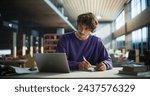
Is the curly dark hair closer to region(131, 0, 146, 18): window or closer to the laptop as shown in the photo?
the laptop

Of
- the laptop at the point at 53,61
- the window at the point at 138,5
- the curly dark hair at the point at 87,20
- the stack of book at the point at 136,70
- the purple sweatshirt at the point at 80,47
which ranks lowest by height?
the stack of book at the point at 136,70

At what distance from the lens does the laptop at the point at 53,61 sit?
1421 mm

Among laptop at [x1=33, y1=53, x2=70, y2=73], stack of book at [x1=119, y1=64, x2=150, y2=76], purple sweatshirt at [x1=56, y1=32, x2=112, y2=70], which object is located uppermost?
purple sweatshirt at [x1=56, y1=32, x2=112, y2=70]

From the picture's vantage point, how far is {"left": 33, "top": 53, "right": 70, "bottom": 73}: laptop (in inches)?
55.9

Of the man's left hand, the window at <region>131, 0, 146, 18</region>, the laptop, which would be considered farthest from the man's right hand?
the window at <region>131, 0, 146, 18</region>

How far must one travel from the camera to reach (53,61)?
57.2 inches

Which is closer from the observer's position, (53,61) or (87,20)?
(53,61)

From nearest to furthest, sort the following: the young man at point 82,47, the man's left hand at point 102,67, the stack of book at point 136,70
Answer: the stack of book at point 136,70 < the man's left hand at point 102,67 < the young man at point 82,47

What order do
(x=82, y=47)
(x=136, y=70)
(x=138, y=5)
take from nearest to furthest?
(x=136, y=70) → (x=82, y=47) → (x=138, y=5)

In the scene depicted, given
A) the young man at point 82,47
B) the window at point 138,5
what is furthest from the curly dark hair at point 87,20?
the window at point 138,5

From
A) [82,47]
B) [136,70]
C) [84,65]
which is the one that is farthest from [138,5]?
[136,70]

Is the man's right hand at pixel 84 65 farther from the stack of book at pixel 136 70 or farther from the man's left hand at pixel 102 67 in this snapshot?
the stack of book at pixel 136 70

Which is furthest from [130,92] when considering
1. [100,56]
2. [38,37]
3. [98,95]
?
[38,37]

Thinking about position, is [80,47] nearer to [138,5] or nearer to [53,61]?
[53,61]
